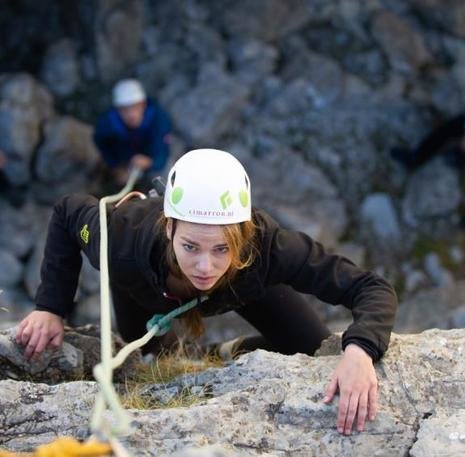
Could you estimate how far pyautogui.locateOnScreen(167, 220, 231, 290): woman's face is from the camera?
134 inches

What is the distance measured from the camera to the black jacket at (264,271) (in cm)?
357

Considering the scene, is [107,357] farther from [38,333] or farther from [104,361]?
[38,333]

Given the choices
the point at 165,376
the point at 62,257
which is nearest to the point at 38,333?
the point at 62,257

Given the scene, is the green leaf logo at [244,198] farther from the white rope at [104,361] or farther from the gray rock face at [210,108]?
the gray rock face at [210,108]

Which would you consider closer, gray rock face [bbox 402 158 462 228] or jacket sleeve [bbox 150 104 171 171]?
jacket sleeve [bbox 150 104 171 171]

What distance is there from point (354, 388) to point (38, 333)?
5.35 ft

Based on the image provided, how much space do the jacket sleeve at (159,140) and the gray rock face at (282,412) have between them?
5536 mm

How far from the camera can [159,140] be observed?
9.17m

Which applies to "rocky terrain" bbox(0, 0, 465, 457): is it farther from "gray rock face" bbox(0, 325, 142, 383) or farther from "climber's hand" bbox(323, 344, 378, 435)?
"climber's hand" bbox(323, 344, 378, 435)

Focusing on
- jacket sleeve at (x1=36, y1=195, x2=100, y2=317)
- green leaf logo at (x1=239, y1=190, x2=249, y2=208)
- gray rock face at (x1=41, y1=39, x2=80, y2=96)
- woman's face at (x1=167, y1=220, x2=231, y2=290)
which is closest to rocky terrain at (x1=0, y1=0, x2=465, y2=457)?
gray rock face at (x1=41, y1=39, x2=80, y2=96)

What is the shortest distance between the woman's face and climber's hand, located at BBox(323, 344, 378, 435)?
0.65 meters

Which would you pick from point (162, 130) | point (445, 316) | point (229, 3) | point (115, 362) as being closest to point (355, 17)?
point (229, 3)

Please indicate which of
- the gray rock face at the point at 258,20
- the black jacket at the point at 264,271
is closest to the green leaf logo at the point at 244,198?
the black jacket at the point at 264,271

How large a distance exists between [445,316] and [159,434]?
6669 mm
